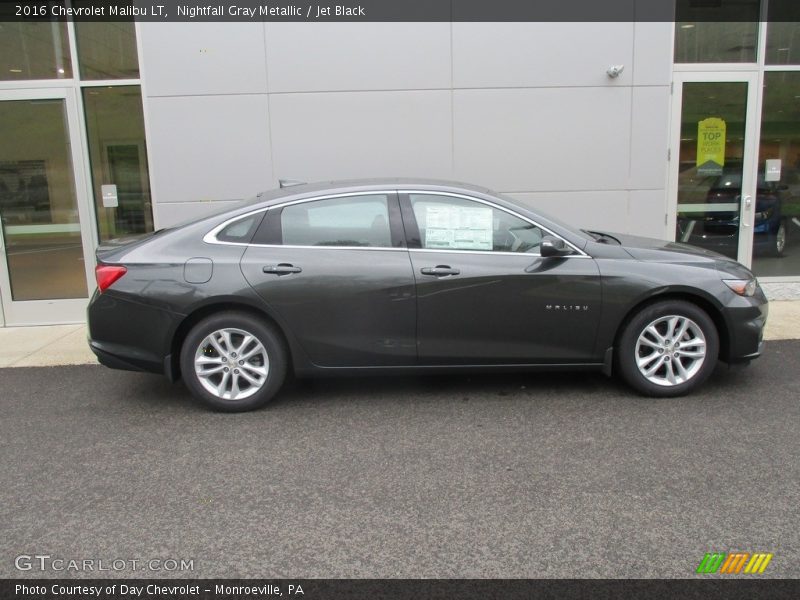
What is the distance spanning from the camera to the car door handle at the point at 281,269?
4605 mm

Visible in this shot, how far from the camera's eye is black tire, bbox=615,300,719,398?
473 cm

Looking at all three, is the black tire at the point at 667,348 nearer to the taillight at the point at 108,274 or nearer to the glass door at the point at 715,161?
the taillight at the point at 108,274

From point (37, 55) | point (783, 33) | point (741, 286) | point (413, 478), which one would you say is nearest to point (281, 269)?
point (413, 478)

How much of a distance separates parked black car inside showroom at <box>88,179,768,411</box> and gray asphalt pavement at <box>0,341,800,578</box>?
13.1 inches

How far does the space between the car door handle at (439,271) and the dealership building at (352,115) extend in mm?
3250

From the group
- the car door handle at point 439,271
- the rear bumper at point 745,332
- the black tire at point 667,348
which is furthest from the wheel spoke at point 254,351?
the rear bumper at point 745,332

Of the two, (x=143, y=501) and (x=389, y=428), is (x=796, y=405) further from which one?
(x=143, y=501)

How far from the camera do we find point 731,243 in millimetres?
8297

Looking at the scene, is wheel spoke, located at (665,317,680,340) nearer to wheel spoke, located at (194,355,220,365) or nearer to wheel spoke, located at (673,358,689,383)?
wheel spoke, located at (673,358,689,383)

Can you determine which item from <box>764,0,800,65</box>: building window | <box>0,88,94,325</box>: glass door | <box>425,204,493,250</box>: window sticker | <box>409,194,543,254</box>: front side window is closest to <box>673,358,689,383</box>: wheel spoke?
<box>409,194,543,254</box>: front side window

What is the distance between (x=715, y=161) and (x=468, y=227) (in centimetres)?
490

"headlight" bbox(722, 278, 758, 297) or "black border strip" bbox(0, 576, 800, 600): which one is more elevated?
"headlight" bbox(722, 278, 758, 297)

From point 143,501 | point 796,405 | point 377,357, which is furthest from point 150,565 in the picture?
point 796,405

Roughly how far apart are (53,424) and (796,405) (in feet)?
16.9
